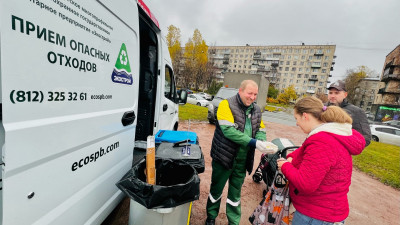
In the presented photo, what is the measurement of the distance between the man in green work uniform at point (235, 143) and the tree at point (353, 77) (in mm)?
56610

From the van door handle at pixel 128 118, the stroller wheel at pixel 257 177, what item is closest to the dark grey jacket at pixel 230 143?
the van door handle at pixel 128 118

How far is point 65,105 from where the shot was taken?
1.15m

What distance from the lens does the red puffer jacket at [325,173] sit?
1304 mm

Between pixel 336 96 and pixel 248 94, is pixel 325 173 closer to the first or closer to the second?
pixel 248 94

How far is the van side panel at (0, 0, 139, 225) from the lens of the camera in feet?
2.79

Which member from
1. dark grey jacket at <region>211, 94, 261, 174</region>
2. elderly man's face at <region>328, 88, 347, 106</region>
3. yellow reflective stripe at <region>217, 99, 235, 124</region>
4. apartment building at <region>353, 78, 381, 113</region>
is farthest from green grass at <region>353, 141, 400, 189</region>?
apartment building at <region>353, 78, 381, 113</region>

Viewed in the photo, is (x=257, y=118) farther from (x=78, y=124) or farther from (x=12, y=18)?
(x=12, y=18)

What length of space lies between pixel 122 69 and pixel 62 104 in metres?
Result: 0.76

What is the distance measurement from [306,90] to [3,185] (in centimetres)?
6670

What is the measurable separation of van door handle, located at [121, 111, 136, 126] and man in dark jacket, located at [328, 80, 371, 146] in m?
3.06

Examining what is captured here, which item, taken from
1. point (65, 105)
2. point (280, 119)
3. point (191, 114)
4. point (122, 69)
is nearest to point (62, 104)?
point (65, 105)

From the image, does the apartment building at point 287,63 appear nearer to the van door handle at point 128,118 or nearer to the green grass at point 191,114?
the green grass at point 191,114

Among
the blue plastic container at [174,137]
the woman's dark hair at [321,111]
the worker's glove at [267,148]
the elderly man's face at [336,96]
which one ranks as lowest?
the blue plastic container at [174,137]

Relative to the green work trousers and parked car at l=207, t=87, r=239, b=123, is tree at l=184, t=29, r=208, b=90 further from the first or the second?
the green work trousers
